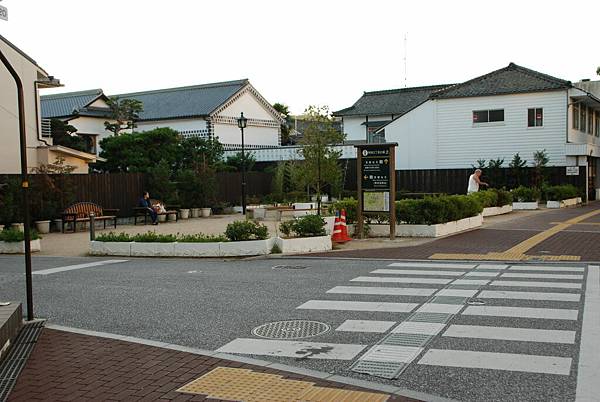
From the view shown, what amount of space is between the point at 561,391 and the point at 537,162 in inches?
1273

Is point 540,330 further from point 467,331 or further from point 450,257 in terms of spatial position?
point 450,257

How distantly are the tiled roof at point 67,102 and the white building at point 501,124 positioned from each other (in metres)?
22.6

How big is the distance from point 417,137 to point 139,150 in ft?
54.6

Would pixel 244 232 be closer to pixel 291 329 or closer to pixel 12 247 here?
pixel 12 247

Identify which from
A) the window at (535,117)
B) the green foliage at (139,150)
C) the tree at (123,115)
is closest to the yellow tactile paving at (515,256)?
the window at (535,117)

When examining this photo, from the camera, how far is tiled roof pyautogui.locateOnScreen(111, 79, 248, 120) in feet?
158

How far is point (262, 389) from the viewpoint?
5758 mm

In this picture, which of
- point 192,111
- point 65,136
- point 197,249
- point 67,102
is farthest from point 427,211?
point 67,102

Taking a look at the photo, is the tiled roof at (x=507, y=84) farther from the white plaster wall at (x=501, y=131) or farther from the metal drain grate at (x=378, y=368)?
the metal drain grate at (x=378, y=368)

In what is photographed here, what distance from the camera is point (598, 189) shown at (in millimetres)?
42219

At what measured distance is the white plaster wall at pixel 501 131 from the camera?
1431 inches

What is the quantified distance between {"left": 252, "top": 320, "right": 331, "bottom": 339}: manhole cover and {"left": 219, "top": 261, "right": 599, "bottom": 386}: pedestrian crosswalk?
200 millimetres

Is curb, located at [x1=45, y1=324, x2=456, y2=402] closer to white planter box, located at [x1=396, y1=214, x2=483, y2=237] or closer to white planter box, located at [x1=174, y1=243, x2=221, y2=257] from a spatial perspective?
white planter box, located at [x1=174, y1=243, x2=221, y2=257]

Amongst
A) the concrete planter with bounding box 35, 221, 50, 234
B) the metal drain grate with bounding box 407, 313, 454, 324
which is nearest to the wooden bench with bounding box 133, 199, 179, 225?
the concrete planter with bounding box 35, 221, 50, 234
